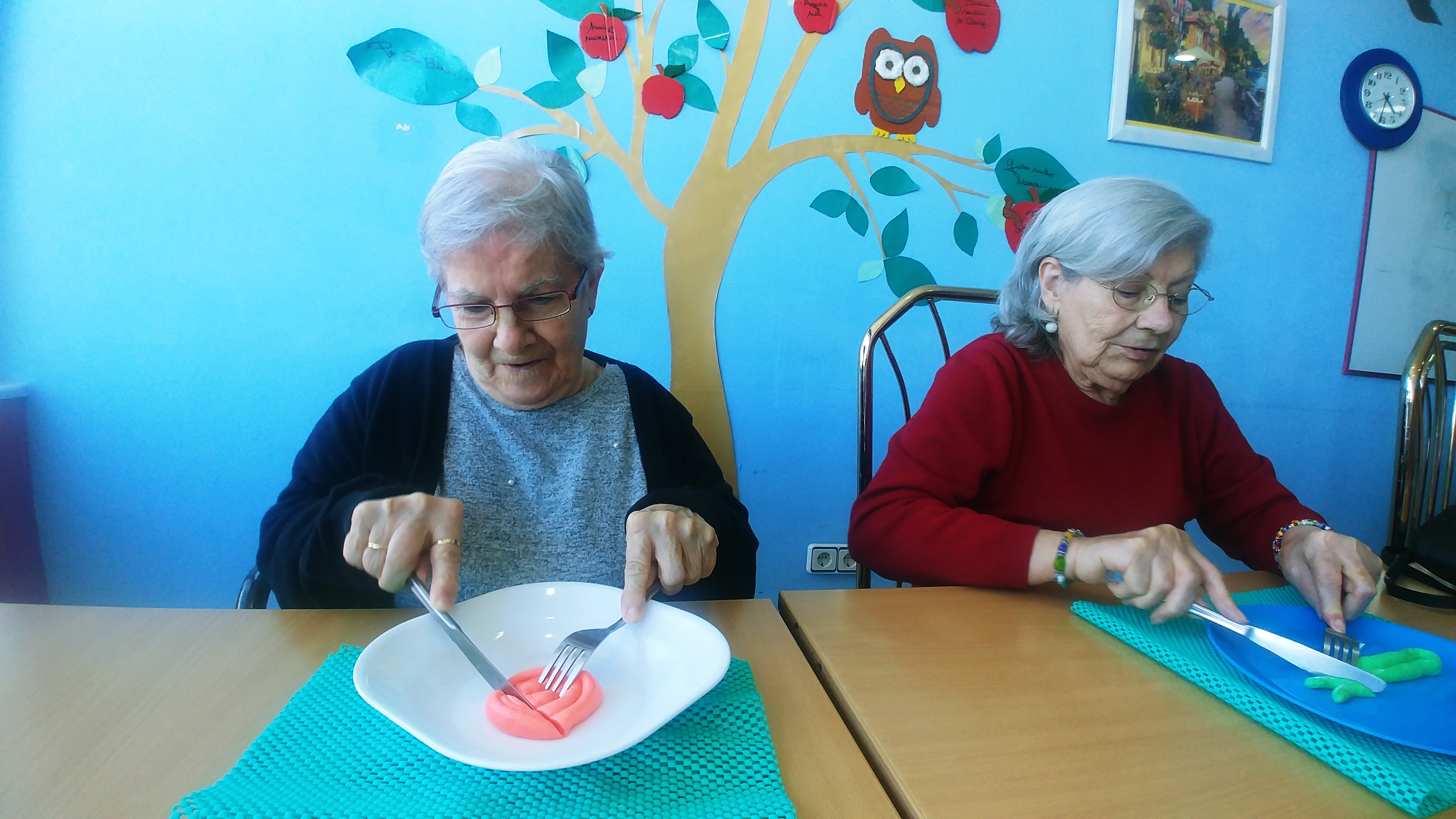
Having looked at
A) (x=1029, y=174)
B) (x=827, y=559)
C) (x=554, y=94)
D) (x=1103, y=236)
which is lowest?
(x=827, y=559)

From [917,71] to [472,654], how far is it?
173 cm

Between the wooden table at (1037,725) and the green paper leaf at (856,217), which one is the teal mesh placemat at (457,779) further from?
the green paper leaf at (856,217)

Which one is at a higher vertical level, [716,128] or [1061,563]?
[716,128]

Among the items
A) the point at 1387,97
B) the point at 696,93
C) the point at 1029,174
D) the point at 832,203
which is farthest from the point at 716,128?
the point at 1387,97

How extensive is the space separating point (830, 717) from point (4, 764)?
571 millimetres

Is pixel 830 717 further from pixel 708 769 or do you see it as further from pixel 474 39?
pixel 474 39

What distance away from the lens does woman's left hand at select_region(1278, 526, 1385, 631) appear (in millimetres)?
784

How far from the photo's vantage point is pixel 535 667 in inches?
24.9

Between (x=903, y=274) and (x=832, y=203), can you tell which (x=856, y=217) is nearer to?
(x=832, y=203)

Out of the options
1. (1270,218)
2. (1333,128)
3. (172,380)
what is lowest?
(172,380)

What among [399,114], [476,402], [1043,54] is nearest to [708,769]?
[476,402]

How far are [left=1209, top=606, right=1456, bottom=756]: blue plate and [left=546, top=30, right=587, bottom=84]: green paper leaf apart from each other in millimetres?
1563

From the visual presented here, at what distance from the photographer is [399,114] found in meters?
1.49

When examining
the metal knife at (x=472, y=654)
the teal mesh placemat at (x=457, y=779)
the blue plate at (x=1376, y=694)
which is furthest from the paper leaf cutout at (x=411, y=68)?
Result: the blue plate at (x=1376, y=694)
